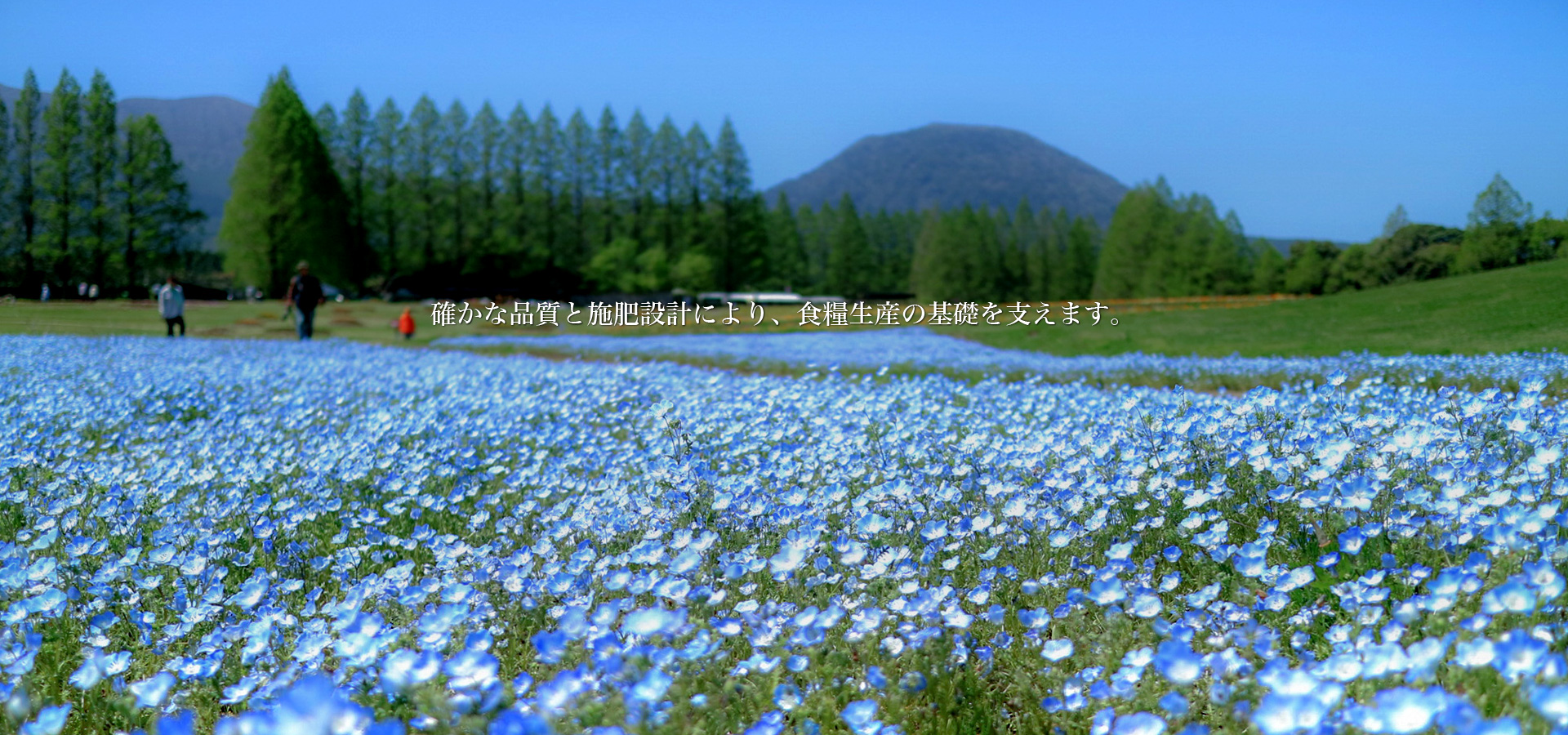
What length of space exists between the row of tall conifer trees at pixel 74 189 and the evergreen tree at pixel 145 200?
5 cm

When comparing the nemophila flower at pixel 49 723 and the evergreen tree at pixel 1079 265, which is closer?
the nemophila flower at pixel 49 723

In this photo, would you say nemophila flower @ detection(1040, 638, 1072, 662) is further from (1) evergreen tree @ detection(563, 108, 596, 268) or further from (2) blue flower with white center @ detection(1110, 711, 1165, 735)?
(1) evergreen tree @ detection(563, 108, 596, 268)

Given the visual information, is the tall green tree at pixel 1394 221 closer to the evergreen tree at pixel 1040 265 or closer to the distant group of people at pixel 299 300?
the evergreen tree at pixel 1040 265

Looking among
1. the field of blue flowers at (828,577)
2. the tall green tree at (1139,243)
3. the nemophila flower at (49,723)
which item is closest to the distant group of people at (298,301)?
the field of blue flowers at (828,577)

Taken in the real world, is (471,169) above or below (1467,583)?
above

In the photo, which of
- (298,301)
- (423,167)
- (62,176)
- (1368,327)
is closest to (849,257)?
(423,167)

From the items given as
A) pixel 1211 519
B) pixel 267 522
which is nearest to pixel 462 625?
pixel 267 522

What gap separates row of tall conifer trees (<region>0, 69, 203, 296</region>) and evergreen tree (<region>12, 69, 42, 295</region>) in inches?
1.6

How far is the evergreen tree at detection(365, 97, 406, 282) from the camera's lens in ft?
181

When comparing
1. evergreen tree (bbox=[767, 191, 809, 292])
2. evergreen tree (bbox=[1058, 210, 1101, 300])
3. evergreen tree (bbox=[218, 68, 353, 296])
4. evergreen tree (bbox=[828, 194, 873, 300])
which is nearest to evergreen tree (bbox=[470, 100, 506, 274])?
evergreen tree (bbox=[218, 68, 353, 296])

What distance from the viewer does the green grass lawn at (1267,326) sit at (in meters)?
14.6

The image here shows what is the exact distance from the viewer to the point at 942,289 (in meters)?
71.2

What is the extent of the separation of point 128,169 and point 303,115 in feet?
29.0

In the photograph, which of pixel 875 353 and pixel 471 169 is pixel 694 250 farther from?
pixel 875 353
